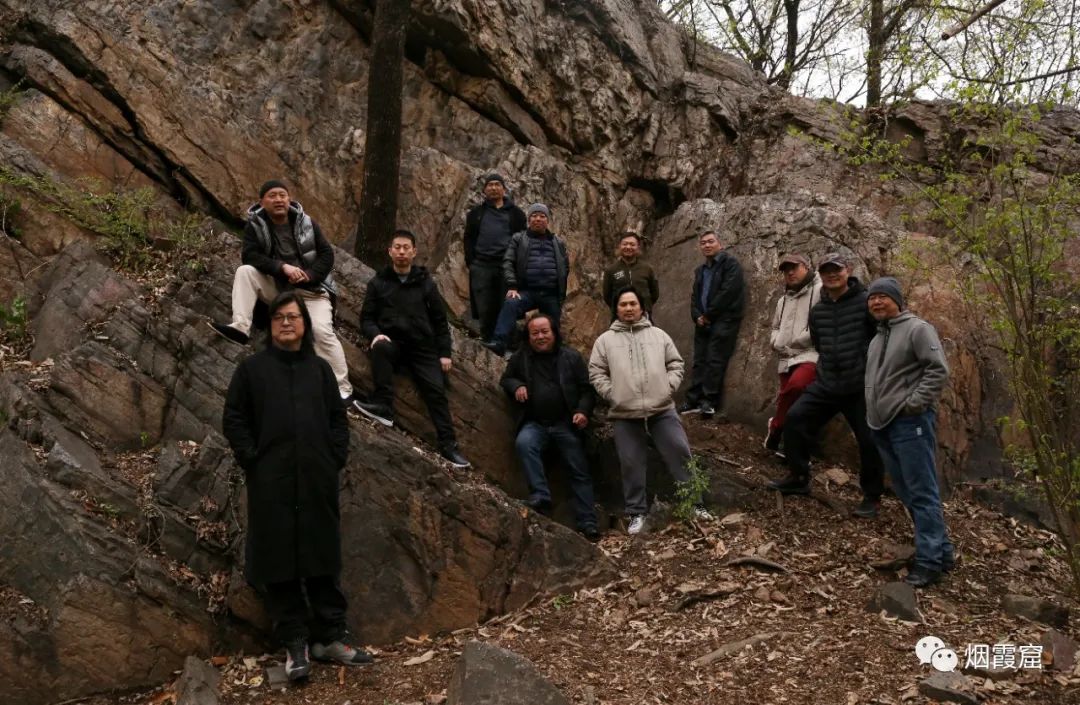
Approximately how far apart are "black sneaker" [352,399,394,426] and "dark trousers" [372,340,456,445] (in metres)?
0.09

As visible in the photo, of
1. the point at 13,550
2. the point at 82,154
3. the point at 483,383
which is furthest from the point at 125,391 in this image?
the point at 82,154

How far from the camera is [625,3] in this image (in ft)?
51.0

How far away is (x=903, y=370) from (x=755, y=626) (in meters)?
2.40

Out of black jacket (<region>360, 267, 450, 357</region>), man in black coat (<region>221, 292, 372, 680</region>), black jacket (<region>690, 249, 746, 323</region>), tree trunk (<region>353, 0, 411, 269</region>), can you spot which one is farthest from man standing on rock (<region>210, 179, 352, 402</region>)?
black jacket (<region>690, 249, 746, 323</region>)

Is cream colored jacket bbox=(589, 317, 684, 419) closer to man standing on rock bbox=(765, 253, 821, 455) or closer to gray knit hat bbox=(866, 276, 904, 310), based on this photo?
man standing on rock bbox=(765, 253, 821, 455)

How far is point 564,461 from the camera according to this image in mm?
7969

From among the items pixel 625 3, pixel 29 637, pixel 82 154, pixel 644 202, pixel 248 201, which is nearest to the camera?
pixel 29 637

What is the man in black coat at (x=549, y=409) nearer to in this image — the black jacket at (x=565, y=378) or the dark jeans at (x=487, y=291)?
the black jacket at (x=565, y=378)

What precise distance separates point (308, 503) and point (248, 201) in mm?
7056

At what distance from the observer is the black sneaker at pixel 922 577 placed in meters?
6.49

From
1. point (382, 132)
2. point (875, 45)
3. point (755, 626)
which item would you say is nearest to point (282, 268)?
point (382, 132)

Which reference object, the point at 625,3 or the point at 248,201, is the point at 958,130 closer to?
the point at 625,3

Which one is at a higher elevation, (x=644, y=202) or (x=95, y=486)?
(x=644, y=202)

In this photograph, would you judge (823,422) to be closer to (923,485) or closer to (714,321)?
(923,485)
